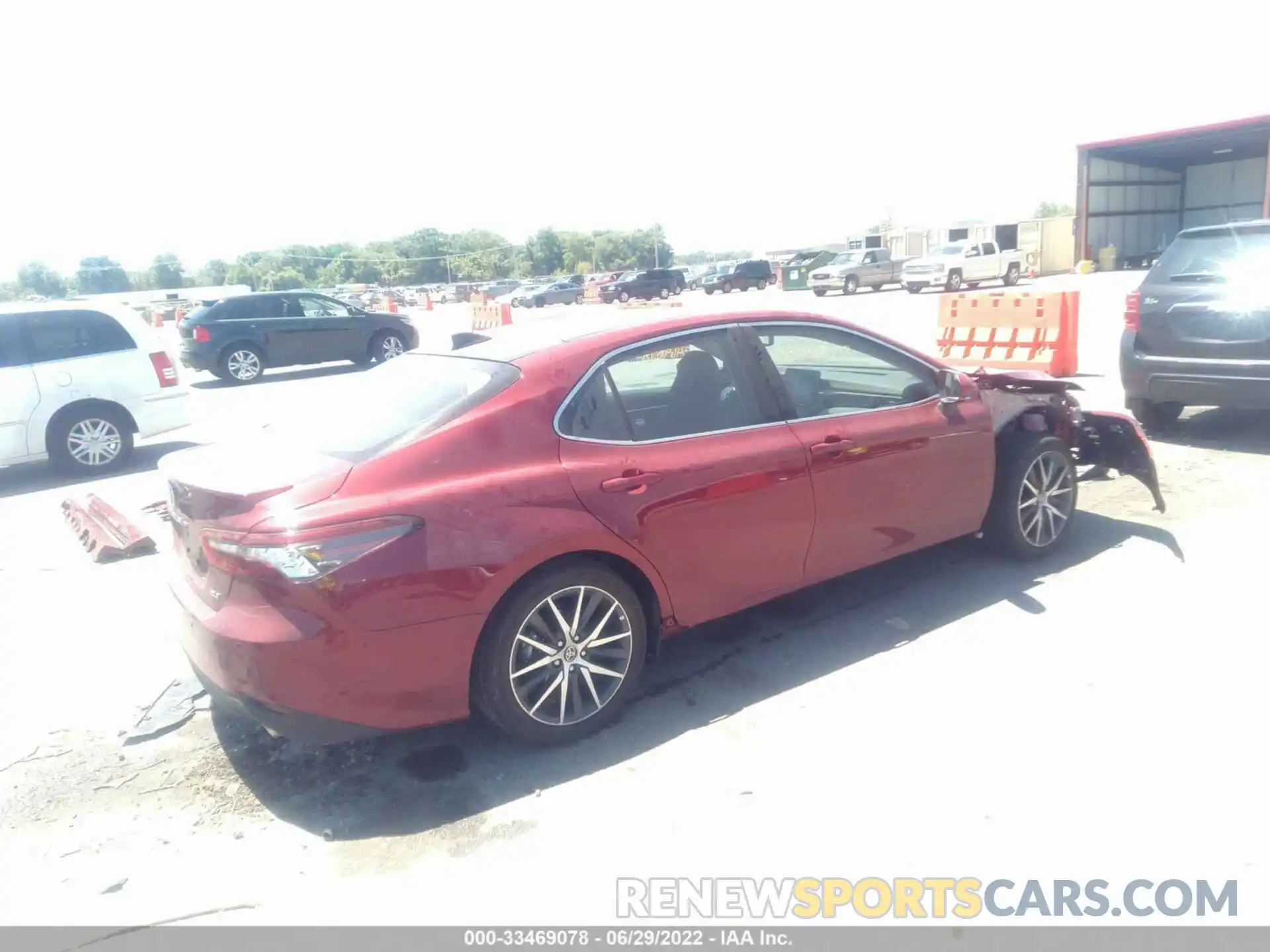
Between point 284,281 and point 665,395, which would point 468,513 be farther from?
point 284,281

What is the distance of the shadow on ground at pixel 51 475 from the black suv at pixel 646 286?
113 feet

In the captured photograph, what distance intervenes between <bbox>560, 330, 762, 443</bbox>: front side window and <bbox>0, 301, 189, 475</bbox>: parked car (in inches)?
291

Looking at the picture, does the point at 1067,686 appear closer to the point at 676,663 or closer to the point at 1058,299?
the point at 676,663

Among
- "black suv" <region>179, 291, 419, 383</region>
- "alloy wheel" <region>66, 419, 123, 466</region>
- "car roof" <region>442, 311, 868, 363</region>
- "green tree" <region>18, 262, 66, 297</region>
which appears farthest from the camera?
"green tree" <region>18, 262, 66, 297</region>

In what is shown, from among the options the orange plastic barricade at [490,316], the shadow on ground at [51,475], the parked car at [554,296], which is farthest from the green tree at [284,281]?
the shadow on ground at [51,475]

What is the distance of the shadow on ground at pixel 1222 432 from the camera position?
7746mm

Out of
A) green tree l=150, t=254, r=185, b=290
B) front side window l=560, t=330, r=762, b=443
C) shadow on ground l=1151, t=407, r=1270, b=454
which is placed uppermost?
green tree l=150, t=254, r=185, b=290

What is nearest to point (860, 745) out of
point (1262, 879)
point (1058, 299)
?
point (1262, 879)

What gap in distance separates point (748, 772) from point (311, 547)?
175 centimetres

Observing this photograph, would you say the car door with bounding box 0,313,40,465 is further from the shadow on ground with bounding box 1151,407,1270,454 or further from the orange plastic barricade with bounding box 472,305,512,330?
the orange plastic barricade with bounding box 472,305,512,330

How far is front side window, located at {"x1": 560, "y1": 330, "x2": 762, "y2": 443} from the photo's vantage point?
12.4 feet

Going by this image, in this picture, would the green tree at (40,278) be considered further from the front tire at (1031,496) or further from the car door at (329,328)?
the front tire at (1031,496)

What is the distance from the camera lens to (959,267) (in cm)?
3297

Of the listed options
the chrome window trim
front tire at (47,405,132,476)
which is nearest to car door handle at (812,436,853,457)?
the chrome window trim
